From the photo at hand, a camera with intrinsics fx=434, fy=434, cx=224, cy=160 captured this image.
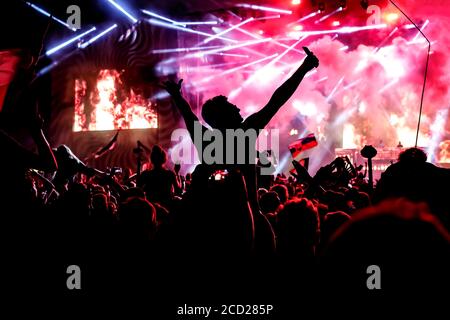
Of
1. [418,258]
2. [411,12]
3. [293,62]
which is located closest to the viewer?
[418,258]

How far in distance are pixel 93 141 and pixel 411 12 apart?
1506 centimetres

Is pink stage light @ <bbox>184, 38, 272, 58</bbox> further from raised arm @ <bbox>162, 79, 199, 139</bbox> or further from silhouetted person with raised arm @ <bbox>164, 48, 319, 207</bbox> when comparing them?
silhouetted person with raised arm @ <bbox>164, 48, 319, 207</bbox>

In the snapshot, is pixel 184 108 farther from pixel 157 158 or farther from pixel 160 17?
pixel 160 17

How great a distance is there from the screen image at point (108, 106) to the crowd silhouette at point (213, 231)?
16.4 m

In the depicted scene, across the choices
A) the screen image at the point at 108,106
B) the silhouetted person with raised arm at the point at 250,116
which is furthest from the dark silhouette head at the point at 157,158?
the screen image at the point at 108,106

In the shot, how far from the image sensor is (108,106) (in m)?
19.6

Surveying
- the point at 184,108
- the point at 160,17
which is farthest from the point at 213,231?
the point at 160,17

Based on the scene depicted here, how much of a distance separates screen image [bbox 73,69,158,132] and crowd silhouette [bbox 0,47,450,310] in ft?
53.7

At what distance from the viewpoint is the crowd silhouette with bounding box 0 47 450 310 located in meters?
0.97

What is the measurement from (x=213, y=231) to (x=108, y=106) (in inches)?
735

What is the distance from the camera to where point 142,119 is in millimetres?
19203

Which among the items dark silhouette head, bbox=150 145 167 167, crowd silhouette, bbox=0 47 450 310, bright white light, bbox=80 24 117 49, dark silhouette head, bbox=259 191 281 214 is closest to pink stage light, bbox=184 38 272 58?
bright white light, bbox=80 24 117 49
